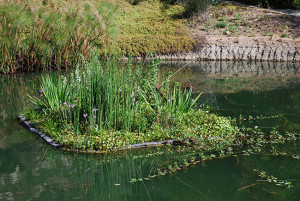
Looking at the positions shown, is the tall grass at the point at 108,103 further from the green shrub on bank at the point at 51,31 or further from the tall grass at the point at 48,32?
the tall grass at the point at 48,32

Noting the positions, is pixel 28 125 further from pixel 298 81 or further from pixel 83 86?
pixel 298 81

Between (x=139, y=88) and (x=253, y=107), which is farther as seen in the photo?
(x=253, y=107)

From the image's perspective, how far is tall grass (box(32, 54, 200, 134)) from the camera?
4625mm

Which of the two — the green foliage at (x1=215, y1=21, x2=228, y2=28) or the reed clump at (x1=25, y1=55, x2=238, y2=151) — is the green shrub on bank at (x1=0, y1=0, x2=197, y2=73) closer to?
the reed clump at (x1=25, y1=55, x2=238, y2=151)

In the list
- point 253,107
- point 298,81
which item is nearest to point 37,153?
point 253,107

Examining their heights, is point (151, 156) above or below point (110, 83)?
below

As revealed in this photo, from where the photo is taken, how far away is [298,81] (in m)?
8.77

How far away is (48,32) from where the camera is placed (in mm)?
9391

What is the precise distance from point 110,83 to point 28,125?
65.7 inches

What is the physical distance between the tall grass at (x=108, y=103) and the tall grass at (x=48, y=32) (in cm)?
385

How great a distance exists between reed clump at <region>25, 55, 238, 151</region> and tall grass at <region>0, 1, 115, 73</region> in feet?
13.0

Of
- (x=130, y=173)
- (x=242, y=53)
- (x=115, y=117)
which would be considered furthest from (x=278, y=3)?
(x=130, y=173)

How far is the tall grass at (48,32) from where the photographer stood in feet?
28.6

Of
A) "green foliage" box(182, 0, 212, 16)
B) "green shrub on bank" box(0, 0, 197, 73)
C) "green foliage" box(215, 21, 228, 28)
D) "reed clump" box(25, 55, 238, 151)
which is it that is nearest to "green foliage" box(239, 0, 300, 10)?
"green foliage" box(182, 0, 212, 16)
